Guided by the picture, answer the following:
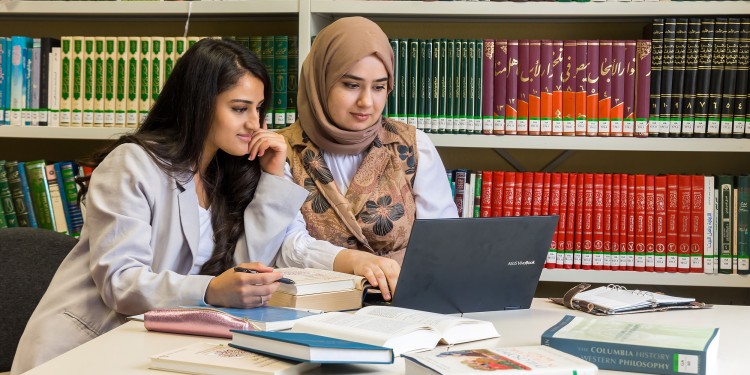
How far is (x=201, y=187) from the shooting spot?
6.72 feet

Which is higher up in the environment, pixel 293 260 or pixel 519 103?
pixel 519 103

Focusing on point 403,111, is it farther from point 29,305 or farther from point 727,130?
point 29,305

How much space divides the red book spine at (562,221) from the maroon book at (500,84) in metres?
0.25

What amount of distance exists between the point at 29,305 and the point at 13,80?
1206mm

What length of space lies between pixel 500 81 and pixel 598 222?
530mm

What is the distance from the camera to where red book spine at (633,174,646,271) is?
2736 mm

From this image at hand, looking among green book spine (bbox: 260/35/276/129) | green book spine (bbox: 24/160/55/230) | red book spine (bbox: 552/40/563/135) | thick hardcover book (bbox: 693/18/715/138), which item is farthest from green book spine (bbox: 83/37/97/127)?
thick hardcover book (bbox: 693/18/715/138)

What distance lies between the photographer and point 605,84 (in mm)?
2709

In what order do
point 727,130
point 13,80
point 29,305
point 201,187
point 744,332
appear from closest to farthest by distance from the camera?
point 744,332
point 29,305
point 201,187
point 727,130
point 13,80

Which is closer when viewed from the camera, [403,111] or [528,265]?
[528,265]

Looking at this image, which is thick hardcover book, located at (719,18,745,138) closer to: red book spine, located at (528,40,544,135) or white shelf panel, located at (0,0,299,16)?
red book spine, located at (528,40,544,135)

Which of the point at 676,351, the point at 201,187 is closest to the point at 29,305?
the point at 201,187

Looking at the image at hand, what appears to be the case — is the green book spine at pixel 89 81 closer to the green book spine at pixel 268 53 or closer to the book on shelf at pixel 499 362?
the green book spine at pixel 268 53

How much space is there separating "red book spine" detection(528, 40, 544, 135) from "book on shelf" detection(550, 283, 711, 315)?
1005mm
